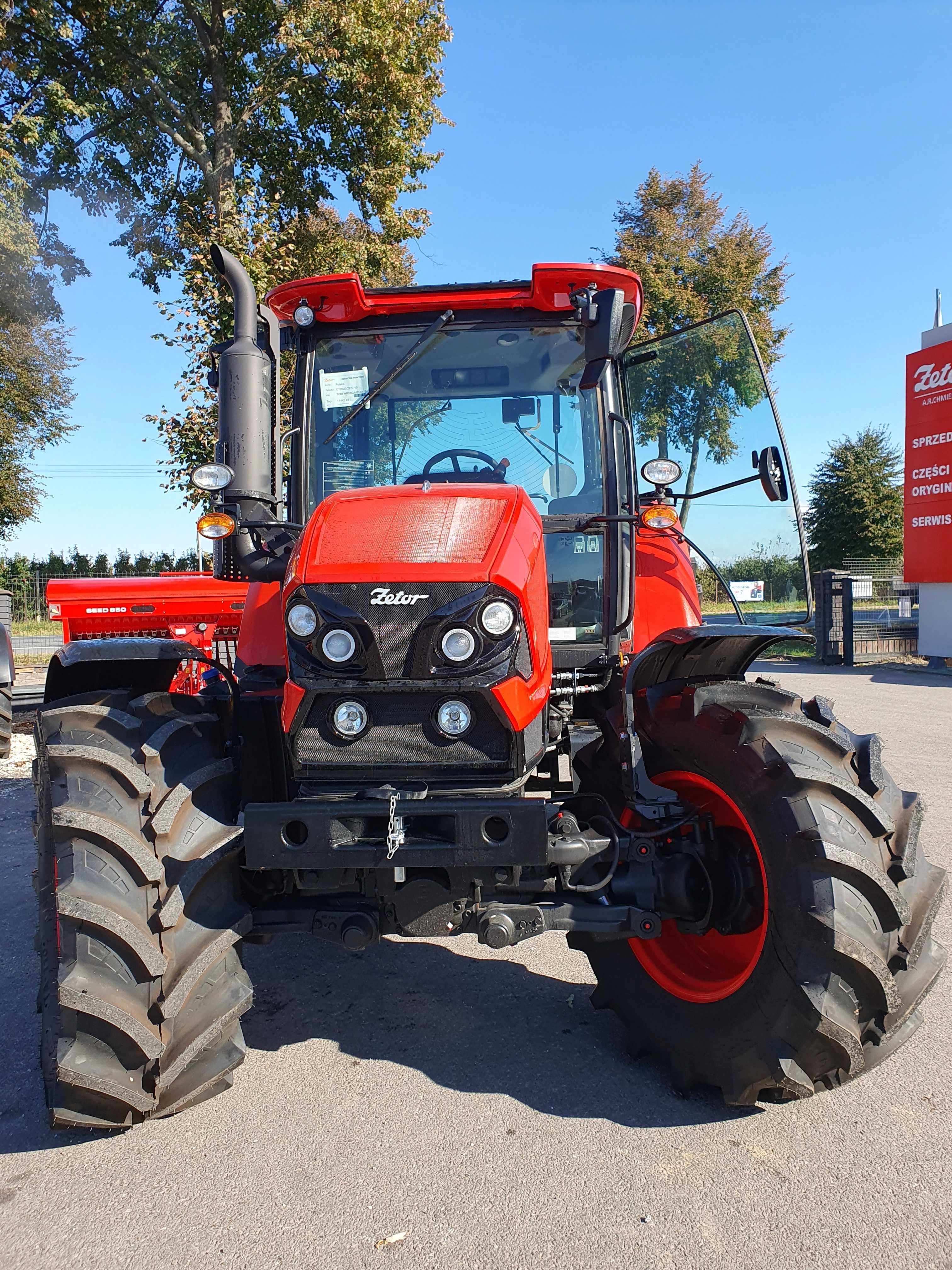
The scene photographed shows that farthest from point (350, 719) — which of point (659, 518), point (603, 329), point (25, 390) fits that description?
point (25, 390)

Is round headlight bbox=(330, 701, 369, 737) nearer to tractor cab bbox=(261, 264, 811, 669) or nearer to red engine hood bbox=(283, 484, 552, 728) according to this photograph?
red engine hood bbox=(283, 484, 552, 728)

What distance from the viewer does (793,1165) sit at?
94.3 inches

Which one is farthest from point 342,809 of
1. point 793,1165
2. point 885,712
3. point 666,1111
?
point 885,712

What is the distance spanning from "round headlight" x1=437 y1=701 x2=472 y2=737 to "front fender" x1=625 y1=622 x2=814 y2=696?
664 mm

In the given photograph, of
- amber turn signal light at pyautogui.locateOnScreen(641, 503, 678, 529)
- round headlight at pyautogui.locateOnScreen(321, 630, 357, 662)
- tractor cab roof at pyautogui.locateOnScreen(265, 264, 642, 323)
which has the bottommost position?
round headlight at pyautogui.locateOnScreen(321, 630, 357, 662)

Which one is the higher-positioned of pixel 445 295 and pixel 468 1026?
pixel 445 295

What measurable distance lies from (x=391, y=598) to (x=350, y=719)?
35 centimetres

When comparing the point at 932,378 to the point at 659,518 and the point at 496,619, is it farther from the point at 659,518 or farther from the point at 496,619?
the point at 496,619

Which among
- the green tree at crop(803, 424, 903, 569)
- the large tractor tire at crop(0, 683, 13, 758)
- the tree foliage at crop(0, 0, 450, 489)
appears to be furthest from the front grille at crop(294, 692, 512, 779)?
the green tree at crop(803, 424, 903, 569)

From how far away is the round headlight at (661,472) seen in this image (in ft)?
11.1

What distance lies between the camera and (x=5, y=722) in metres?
7.43

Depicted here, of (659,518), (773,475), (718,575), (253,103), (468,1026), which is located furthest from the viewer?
(253,103)

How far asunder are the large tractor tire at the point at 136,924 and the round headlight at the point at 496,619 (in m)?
0.94

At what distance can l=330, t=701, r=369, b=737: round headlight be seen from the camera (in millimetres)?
2502
